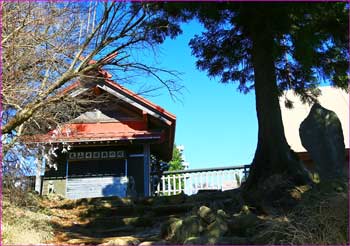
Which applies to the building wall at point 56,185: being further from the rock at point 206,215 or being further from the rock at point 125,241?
the rock at point 206,215

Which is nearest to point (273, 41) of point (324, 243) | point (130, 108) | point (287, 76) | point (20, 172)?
point (287, 76)

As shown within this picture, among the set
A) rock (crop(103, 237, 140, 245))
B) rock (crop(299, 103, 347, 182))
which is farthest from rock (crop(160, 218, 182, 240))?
rock (crop(299, 103, 347, 182))

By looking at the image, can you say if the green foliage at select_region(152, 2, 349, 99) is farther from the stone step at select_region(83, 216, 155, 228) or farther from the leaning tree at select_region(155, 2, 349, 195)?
the stone step at select_region(83, 216, 155, 228)

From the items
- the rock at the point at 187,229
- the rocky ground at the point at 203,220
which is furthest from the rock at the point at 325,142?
the rock at the point at 187,229

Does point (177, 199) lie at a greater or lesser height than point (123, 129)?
lesser

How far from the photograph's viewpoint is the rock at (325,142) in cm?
859

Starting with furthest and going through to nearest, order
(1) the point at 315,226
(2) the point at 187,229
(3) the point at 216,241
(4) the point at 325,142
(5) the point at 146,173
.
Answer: (5) the point at 146,173
(4) the point at 325,142
(2) the point at 187,229
(3) the point at 216,241
(1) the point at 315,226

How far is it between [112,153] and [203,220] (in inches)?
352

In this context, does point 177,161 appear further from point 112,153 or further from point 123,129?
point 123,129

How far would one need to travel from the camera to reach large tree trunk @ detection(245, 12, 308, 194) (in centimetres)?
888

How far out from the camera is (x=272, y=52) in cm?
920

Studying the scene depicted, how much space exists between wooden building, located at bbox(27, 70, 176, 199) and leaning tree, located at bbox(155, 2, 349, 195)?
3.99 m

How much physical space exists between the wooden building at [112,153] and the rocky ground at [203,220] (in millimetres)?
3824

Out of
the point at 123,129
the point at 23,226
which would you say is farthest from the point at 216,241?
the point at 123,129
